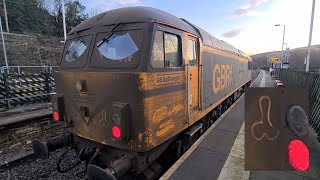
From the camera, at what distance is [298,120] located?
2.05 metres

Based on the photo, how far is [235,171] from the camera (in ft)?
13.0

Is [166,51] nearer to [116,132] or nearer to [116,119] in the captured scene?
[116,119]

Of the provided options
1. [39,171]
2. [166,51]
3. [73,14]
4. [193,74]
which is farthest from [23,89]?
[73,14]

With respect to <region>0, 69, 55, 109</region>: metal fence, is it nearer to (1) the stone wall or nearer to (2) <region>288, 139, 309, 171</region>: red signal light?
(2) <region>288, 139, 309, 171</region>: red signal light

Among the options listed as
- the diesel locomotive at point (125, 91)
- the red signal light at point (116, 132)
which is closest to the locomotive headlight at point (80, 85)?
the diesel locomotive at point (125, 91)

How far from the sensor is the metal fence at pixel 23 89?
9461 mm

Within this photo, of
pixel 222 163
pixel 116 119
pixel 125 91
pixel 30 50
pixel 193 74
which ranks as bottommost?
pixel 222 163

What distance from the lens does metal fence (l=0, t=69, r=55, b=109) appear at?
31.0ft

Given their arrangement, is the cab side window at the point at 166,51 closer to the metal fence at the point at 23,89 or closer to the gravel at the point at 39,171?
the gravel at the point at 39,171

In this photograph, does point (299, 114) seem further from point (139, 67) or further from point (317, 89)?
point (317, 89)

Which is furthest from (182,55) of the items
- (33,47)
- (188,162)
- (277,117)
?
(33,47)

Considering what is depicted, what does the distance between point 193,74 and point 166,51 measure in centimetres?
126

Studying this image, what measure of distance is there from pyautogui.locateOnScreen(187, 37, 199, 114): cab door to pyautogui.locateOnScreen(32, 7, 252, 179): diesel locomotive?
0.08 feet

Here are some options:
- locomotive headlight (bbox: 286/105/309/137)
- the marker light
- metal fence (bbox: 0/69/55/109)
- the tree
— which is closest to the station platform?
the marker light
